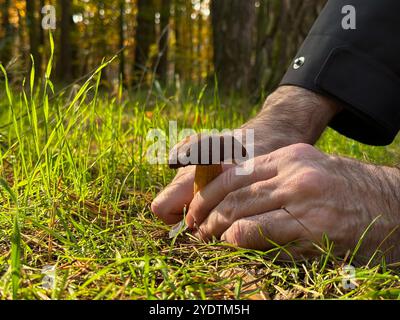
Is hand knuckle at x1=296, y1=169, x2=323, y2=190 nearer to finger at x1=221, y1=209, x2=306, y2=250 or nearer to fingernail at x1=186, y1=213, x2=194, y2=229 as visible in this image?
finger at x1=221, y1=209, x2=306, y2=250

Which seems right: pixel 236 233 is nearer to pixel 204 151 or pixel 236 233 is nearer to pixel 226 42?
pixel 204 151

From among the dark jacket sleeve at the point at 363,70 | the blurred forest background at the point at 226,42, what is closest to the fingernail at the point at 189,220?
the blurred forest background at the point at 226,42

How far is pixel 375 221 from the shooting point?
102 centimetres

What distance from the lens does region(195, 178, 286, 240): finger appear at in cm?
100

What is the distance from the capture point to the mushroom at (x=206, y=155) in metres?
1.00

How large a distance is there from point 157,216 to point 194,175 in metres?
0.13

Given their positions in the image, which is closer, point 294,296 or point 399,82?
point 294,296

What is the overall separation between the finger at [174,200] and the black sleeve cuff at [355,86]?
0.59 m

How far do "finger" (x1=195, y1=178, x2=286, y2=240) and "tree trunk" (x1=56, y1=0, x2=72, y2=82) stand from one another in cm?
885

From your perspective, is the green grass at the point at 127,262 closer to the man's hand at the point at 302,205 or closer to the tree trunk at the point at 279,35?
the man's hand at the point at 302,205

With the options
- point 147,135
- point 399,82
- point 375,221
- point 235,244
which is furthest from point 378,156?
point 235,244

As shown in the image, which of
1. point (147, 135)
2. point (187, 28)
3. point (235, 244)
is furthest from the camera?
point (187, 28)

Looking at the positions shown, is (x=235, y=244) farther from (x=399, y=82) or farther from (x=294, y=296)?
(x=399, y=82)
